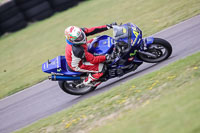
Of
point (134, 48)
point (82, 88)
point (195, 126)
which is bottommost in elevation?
point (195, 126)

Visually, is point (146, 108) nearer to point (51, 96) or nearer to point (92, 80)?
point (92, 80)

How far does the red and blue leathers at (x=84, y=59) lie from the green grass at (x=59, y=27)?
3084 mm

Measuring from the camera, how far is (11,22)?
52.0 ft

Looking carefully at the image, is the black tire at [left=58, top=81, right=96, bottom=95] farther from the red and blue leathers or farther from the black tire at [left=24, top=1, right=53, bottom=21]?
the black tire at [left=24, top=1, right=53, bottom=21]

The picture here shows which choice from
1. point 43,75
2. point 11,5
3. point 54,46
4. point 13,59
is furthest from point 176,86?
point 11,5

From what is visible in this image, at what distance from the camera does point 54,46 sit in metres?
12.5

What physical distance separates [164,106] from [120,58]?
2629 millimetres

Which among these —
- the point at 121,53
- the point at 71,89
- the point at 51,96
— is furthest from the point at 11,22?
the point at 121,53

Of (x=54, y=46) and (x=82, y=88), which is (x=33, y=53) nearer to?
(x=54, y=46)

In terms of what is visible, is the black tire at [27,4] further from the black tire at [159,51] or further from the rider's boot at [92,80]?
the black tire at [159,51]

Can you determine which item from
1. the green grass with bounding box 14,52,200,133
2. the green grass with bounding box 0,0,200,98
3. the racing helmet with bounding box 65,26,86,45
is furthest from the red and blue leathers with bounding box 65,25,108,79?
the green grass with bounding box 0,0,200,98

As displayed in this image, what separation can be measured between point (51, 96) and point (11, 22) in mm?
9553

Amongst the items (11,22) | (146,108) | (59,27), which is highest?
(11,22)

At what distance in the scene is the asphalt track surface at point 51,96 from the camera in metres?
7.19
